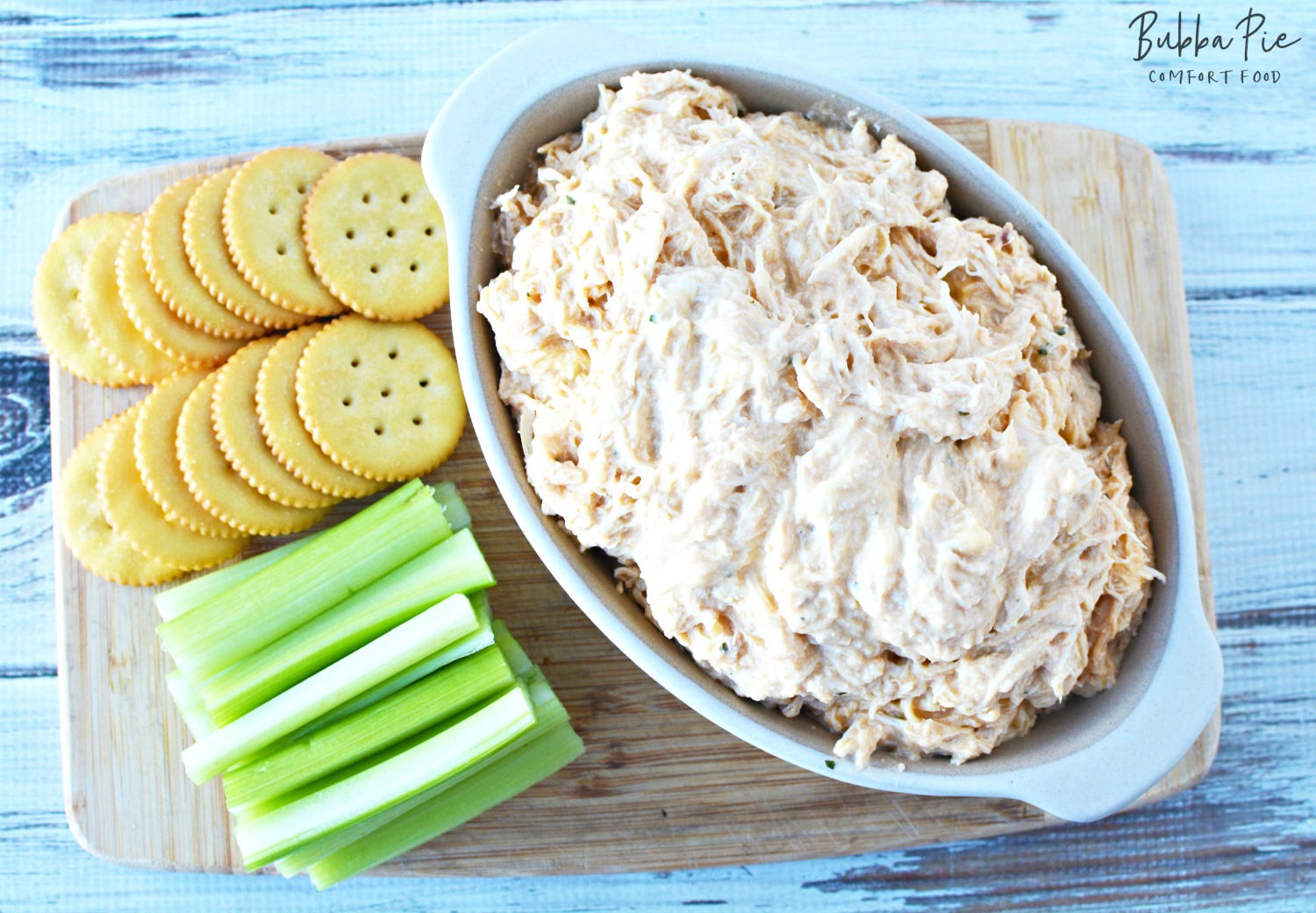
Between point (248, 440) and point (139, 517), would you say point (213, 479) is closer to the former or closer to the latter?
point (248, 440)

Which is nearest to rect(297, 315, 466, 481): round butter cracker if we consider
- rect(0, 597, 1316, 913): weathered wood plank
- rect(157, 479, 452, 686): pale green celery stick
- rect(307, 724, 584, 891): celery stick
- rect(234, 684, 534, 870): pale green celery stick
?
rect(157, 479, 452, 686): pale green celery stick

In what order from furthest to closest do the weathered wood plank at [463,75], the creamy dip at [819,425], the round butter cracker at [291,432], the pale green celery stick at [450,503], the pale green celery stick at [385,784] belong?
the weathered wood plank at [463,75], the pale green celery stick at [450,503], the round butter cracker at [291,432], the pale green celery stick at [385,784], the creamy dip at [819,425]

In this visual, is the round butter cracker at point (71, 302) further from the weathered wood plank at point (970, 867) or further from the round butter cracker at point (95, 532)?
the weathered wood plank at point (970, 867)

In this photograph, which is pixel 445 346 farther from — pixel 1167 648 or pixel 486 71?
pixel 1167 648

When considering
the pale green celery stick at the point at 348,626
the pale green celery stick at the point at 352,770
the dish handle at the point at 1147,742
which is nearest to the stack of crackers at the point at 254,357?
the pale green celery stick at the point at 348,626

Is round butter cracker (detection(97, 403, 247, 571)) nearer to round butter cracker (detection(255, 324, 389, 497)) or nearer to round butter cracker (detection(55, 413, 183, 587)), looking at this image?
round butter cracker (detection(55, 413, 183, 587))
